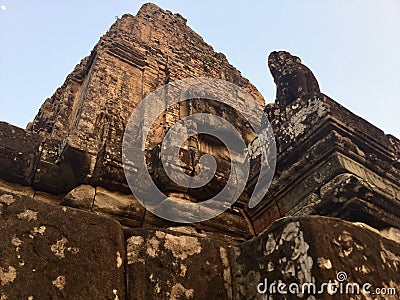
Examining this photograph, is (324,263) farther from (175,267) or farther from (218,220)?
(218,220)

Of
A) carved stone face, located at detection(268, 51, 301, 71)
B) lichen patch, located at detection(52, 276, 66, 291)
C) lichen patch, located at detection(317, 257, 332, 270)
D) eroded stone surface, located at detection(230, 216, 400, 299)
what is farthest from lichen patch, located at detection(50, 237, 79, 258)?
carved stone face, located at detection(268, 51, 301, 71)

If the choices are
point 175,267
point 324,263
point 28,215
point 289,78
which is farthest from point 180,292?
point 289,78

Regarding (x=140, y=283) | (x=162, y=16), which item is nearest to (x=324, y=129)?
(x=140, y=283)

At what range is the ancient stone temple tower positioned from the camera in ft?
6.19

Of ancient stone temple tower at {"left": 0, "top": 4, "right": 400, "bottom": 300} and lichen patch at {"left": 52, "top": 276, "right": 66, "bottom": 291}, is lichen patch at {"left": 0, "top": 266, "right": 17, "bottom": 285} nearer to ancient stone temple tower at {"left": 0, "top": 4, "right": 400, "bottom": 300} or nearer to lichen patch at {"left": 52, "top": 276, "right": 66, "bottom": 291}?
ancient stone temple tower at {"left": 0, "top": 4, "right": 400, "bottom": 300}

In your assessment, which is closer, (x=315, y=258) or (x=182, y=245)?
(x=315, y=258)

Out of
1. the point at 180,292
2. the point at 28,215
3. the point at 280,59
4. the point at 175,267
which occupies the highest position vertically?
the point at 280,59

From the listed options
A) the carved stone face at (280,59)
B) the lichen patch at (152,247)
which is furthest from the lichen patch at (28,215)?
the carved stone face at (280,59)

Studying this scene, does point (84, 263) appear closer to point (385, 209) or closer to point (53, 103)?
point (385, 209)

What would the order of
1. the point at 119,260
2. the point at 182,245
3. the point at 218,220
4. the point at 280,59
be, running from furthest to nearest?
the point at 280,59, the point at 218,220, the point at 182,245, the point at 119,260

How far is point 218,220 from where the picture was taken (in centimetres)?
335

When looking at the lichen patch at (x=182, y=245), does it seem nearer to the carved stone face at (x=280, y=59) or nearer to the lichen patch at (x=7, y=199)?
the lichen patch at (x=7, y=199)

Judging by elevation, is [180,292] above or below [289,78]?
below

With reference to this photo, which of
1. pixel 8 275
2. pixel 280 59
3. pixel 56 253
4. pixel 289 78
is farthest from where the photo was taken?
pixel 280 59
